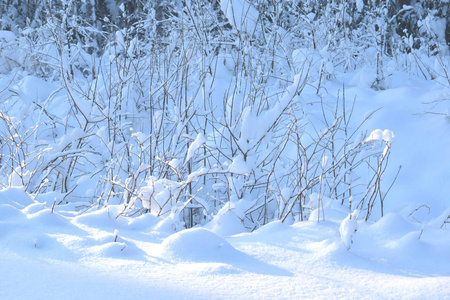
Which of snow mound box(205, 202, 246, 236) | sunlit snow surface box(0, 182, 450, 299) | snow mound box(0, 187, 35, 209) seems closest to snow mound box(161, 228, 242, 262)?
sunlit snow surface box(0, 182, 450, 299)

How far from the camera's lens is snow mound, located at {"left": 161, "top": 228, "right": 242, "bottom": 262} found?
141cm

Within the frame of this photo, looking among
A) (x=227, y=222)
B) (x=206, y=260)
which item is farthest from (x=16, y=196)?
(x=206, y=260)

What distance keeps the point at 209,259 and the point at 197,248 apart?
2.1 inches

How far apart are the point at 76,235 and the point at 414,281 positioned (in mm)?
922

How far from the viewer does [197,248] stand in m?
1.45

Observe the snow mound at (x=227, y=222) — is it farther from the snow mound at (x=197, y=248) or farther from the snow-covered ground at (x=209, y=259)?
the snow mound at (x=197, y=248)

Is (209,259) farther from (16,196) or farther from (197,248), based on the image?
(16,196)

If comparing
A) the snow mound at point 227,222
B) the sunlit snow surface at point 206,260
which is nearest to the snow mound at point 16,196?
the sunlit snow surface at point 206,260

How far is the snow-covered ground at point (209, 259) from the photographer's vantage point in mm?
1150

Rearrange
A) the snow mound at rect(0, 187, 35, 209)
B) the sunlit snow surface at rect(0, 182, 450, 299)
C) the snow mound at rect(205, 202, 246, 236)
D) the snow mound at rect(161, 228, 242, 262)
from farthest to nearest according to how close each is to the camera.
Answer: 1. the snow mound at rect(205, 202, 246, 236)
2. the snow mound at rect(0, 187, 35, 209)
3. the snow mound at rect(161, 228, 242, 262)
4. the sunlit snow surface at rect(0, 182, 450, 299)

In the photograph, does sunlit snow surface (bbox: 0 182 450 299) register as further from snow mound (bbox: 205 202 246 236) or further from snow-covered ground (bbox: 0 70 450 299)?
snow mound (bbox: 205 202 246 236)

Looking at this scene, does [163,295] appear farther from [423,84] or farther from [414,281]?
[423,84]

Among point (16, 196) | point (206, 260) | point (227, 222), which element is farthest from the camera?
point (227, 222)

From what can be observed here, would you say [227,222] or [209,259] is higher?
[227,222]
